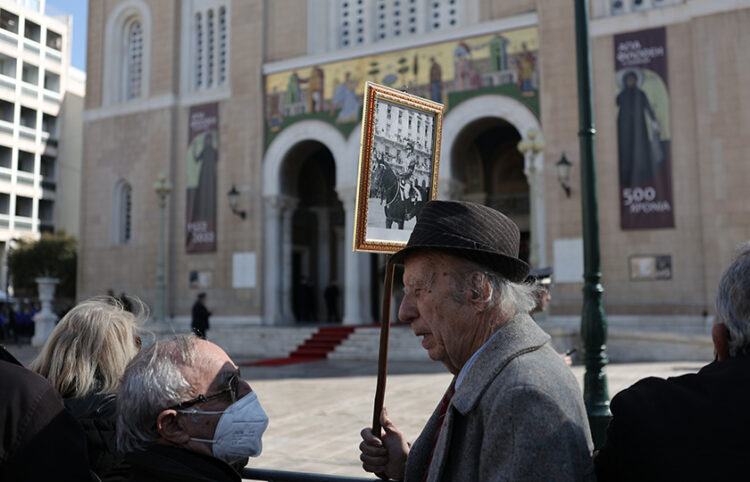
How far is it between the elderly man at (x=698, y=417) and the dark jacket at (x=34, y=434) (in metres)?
1.46

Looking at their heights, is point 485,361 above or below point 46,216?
below

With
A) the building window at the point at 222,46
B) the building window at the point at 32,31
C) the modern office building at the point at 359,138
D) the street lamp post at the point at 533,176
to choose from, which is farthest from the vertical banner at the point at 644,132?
the building window at the point at 32,31

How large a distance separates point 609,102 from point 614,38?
1.71 meters

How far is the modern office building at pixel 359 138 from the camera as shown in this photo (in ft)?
52.6

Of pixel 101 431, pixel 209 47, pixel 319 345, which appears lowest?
pixel 319 345

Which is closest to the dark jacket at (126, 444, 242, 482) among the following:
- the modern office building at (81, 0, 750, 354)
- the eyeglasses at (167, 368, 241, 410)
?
the eyeglasses at (167, 368, 241, 410)

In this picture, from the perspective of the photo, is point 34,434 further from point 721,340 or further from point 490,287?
point 721,340

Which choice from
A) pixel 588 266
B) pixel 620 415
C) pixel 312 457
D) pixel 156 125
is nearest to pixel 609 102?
pixel 588 266

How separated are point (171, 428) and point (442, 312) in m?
0.87

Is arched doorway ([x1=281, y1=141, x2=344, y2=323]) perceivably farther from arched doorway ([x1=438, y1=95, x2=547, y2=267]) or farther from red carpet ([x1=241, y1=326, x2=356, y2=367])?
arched doorway ([x1=438, y1=95, x2=547, y2=267])

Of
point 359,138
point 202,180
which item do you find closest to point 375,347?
point 359,138

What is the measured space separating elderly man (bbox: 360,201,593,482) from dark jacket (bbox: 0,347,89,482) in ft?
3.18

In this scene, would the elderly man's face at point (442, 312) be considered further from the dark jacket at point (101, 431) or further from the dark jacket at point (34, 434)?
the dark jacket at point (101, 431)

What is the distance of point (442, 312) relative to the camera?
192 cm
